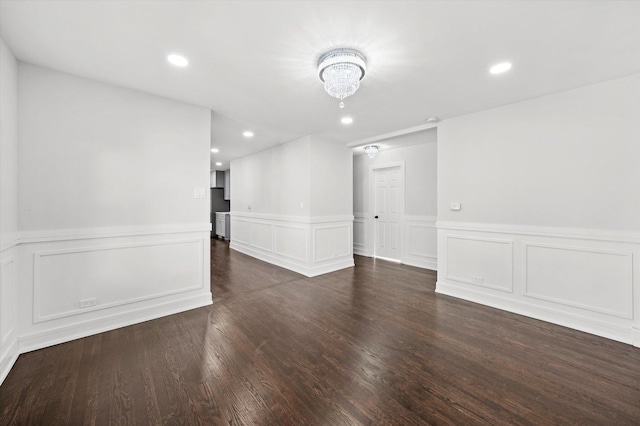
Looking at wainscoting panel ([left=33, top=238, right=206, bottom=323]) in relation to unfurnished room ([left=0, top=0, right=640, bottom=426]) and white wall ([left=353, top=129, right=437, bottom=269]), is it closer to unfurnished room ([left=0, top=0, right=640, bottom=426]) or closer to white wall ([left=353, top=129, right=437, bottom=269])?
unfurnished room ([left=0, top=0, right=640, bottom=426])

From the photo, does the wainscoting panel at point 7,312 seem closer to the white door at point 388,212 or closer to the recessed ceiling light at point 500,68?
the recessed ceiling light at point 500,68

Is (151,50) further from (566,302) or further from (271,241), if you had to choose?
(566,302)

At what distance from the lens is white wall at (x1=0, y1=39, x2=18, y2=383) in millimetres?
1922

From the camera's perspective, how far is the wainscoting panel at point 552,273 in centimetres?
250

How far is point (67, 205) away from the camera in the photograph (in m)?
2.45

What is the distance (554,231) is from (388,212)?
334 centimetres

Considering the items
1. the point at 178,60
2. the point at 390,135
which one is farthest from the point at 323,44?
the point at 390,135

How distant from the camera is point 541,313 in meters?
2.94

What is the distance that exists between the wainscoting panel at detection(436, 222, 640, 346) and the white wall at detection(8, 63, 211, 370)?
11.9 ft

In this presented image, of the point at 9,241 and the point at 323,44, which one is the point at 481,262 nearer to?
the point at 323,44

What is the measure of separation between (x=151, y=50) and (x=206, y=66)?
42cm

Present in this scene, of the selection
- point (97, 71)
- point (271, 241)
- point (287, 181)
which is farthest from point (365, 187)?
point (97, 71)

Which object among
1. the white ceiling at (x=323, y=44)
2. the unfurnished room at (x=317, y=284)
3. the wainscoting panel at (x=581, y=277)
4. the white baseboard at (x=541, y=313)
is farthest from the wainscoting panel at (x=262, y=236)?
the wainscoting panel at (x=581, y=277)

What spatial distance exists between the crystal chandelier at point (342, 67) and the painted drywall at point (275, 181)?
8.14 ft
